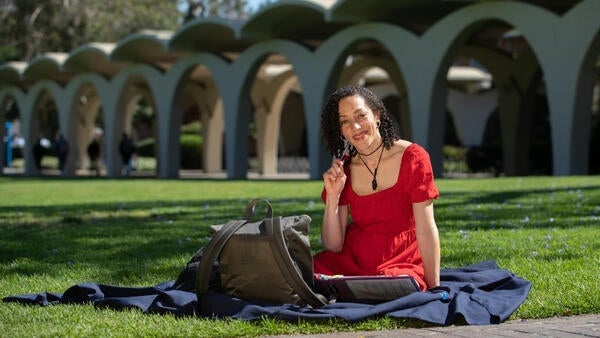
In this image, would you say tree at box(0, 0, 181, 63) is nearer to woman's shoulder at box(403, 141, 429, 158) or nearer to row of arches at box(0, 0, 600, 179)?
row of arches at box(0, 0, 600, 179)

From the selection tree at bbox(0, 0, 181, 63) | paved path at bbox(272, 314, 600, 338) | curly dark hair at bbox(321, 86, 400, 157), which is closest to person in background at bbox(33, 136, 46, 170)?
tree at bbox(0, 0, 181, 63)

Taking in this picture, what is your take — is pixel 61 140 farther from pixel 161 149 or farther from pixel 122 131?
pixel 161 149

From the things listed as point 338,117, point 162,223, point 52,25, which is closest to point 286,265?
point 338,117

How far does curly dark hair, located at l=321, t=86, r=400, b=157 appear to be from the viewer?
6238 mm

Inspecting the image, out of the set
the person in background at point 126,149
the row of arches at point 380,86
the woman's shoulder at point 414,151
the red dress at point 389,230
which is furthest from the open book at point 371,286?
the person in background at point 126,149

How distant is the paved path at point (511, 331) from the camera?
5086mm

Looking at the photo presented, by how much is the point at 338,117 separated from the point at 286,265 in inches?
45.3

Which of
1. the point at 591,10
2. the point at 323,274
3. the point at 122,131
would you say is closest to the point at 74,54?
the point at 122,131

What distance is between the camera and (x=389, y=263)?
19.8ft

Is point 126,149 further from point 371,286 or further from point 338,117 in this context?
point 371,286

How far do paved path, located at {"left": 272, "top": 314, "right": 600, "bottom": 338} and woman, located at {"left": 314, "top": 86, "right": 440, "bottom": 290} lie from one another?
689 mm

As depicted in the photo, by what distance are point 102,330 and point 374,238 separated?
71.4 inches

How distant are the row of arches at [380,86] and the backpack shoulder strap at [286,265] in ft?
47.8

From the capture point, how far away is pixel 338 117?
6266mm
